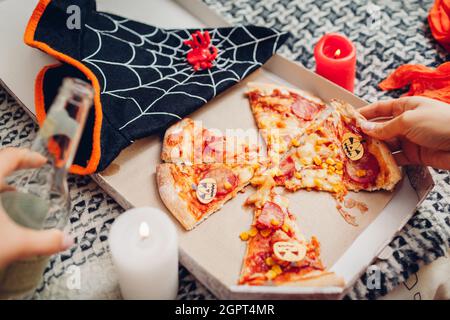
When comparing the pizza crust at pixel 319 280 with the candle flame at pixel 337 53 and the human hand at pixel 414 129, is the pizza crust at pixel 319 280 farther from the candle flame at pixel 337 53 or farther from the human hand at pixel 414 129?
the candle flame at pixel 337 53

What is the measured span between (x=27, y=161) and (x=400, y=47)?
1.11m

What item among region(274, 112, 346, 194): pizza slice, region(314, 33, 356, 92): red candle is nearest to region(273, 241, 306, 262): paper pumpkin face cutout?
region(274, 112, 346, 194): pizza slice

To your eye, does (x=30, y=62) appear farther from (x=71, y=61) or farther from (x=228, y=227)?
(x=228, y=227)

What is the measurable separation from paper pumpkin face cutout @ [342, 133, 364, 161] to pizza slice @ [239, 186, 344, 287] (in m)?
0.20

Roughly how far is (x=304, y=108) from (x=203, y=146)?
0.29 metres

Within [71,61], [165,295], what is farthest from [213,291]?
[71,61]

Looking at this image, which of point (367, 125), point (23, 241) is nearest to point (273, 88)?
point (367, 125)

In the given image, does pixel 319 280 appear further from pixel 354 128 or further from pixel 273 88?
pixel 273 88

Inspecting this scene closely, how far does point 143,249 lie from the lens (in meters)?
0.77

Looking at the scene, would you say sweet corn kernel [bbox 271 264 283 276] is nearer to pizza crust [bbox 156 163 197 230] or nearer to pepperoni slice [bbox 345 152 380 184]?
pizza crust [bbox 156 163 197 230]

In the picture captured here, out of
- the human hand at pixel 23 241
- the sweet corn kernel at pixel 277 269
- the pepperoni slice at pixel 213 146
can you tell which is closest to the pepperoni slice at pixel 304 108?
the pepperoni slice at pixel 213 146

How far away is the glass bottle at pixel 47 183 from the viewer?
754 mm

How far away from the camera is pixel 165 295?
2.86 feet
